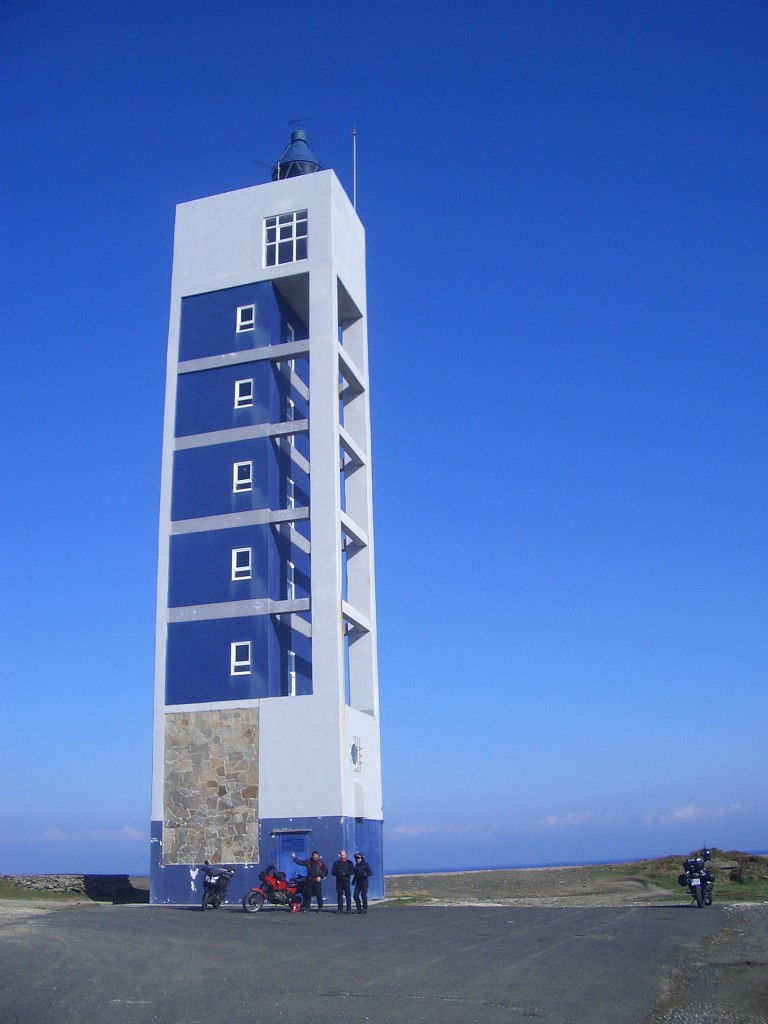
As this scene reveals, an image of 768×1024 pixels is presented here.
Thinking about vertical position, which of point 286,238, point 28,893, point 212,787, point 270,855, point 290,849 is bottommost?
point 28,893

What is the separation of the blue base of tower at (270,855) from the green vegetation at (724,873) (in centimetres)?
1144

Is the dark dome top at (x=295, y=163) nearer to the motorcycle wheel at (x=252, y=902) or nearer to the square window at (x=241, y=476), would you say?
the square window at (x=241, y=476)

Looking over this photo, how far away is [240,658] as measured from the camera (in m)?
33.9

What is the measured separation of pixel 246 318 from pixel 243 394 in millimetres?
3220

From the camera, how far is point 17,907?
86.8ft

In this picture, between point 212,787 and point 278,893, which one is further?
point 212,787

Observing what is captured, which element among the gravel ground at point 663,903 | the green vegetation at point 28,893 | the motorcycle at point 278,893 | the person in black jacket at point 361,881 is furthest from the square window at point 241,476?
the green vegetation at point 28,893

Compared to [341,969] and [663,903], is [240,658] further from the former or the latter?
[341,969]

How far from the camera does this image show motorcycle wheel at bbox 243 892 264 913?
26.3 m

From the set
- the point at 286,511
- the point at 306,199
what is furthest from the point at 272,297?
the point at 286,511

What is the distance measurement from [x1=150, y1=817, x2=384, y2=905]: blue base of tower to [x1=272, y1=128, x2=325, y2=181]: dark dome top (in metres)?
26.6

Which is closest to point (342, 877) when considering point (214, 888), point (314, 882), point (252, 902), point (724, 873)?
point (314, 882)

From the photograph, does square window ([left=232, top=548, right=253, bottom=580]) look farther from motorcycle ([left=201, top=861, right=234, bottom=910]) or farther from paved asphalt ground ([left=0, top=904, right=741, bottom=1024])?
paved asphalt ground ([left=0, top=904, right=741, bottom=1024])

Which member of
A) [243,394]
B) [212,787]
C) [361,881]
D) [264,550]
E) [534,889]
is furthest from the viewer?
[534,889]
